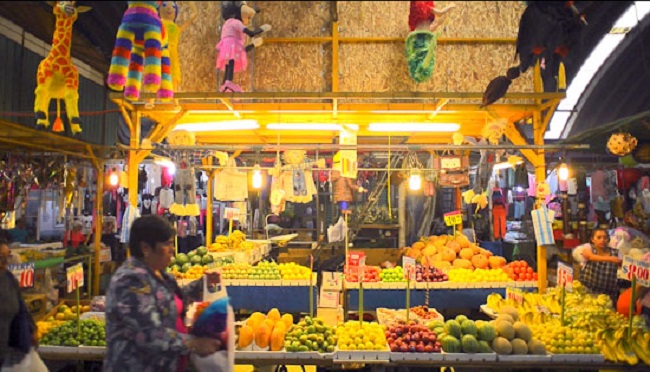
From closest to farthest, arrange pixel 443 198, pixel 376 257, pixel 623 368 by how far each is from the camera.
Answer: pixel 623 368, pixel 376 257, pixel 443 198

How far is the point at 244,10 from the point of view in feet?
17.4

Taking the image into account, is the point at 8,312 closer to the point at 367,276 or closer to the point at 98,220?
the point at 367,276

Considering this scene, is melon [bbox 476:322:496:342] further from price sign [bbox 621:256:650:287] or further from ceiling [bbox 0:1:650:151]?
ceiling [bbox 0:1:650:151]

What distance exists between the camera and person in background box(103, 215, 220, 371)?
107 inches

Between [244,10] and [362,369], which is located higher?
[244,10]

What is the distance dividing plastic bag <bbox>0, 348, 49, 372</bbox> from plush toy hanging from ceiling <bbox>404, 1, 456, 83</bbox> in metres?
4.91

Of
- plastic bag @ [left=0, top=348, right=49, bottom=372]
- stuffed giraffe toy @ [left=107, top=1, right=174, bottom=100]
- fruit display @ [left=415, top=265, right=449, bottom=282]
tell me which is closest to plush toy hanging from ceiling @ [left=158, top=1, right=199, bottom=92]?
stuffed giraffe toy @ [left=107, top=1, right=174, bottom=100]

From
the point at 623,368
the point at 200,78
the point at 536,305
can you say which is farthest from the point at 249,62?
the point at 623,368

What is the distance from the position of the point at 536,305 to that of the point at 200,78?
552cm

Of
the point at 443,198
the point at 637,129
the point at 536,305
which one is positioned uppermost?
the point at 637,129

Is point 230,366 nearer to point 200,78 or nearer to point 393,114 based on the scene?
point 200,78

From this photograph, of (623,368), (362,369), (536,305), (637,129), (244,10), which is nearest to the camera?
(623,368)

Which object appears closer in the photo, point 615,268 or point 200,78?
point 200,78

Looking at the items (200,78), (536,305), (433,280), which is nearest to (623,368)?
(536,305)
